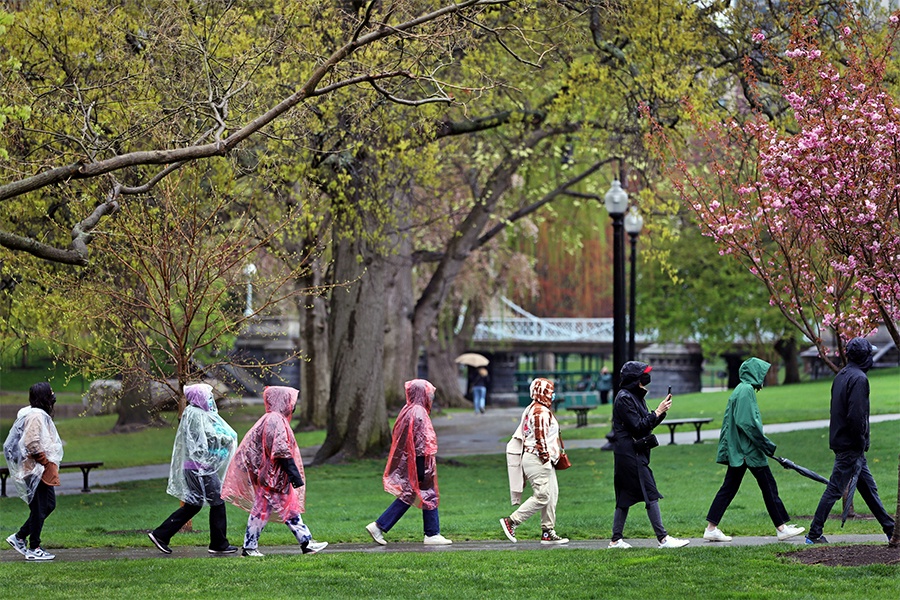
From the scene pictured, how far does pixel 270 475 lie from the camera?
39.1ft

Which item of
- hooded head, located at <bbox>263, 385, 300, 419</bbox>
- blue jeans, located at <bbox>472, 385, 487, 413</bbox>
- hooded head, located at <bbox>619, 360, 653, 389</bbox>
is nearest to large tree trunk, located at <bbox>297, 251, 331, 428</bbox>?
blue jeans, located at <bbox>472, 385, 487, 413</bbox>

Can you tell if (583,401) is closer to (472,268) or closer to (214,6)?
(472,268)

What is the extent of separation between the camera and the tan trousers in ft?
40.4

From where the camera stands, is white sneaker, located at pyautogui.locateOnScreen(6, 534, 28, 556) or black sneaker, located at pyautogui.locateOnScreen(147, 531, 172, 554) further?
white sneaker, located at pyautogui.locateOnScreen(6, 534, 28, 556)

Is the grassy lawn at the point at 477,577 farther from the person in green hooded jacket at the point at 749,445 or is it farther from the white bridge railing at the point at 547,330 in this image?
the white bridge railing at the point at 547,330

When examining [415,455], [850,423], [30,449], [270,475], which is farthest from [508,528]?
[30,449]

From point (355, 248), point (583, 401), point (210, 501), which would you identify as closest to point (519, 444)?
point (210, 501)

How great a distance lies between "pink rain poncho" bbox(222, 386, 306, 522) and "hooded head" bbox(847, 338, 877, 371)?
16.1ft

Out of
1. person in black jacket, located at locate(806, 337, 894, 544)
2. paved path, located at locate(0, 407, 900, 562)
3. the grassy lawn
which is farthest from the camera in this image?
paved path, located at locate(0, 407, 900, 562)

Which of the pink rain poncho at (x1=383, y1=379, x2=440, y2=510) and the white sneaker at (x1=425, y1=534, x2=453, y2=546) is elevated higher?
the pink rain poncho at (x1=383, y1=379, x2=440, y2=510)

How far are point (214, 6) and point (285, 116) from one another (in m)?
3.06

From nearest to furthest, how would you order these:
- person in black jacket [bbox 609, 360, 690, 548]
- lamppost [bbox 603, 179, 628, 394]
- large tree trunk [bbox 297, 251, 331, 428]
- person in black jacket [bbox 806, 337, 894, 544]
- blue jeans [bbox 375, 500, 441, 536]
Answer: person in black jacket [bbox 806, 337, 894, 544] → person in black jacket [bbox 609, 360, 690, 548] → blue jeans [bbox 375, 500, 441, 536] → lamppost [bbox 603, 179, 628, 394] → large tree trunk [bbox 297, 251, 331, 428]

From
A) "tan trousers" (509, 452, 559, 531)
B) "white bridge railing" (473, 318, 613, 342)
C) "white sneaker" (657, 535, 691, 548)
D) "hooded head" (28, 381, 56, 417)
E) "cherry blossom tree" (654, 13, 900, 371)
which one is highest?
"cherry blossom tree" (654, 13, 900, 371)

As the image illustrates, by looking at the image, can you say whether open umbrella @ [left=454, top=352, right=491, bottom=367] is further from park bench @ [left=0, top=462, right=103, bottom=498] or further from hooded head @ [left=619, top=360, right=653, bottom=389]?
hooded head @ [left=619, top=360, right=653, bottom=389]
